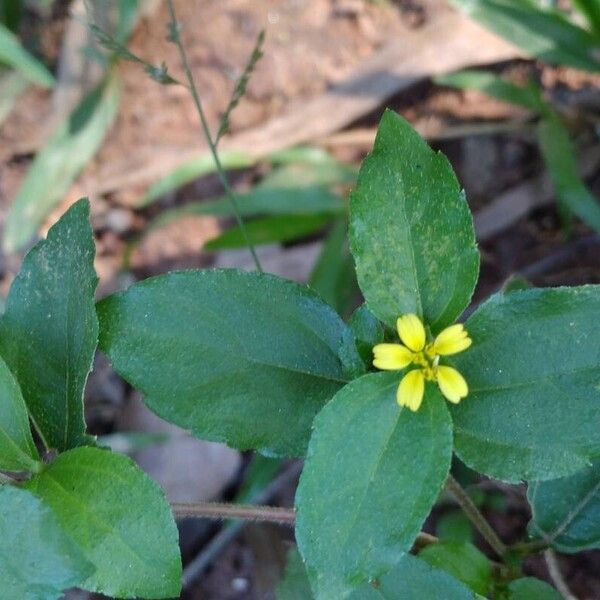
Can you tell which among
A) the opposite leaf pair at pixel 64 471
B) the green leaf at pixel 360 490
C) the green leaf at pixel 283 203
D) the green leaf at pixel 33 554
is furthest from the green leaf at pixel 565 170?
the green leaf at pixel 33 554

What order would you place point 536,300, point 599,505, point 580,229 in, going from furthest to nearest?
point 580,229 < point 599,505 < point 536,300

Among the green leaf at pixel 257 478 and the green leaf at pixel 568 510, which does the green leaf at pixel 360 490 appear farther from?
the green leaf at pixel 257 478

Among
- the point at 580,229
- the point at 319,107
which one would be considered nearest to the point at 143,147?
the point at 319,107

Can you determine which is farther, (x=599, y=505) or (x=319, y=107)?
(x=319, y=107)

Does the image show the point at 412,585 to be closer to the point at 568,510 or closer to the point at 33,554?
the point at 568,510

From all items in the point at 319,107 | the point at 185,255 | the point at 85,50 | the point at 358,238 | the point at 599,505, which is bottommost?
the point at 185,255

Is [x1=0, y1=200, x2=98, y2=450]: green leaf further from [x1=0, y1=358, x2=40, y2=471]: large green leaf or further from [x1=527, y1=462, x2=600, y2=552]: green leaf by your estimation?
[x1=527, y1=462, x2=600, y2=552]: green leaf

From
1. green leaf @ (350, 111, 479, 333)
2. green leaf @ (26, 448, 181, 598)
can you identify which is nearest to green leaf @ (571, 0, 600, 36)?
green leaf @ (350, 111, 479, 333)

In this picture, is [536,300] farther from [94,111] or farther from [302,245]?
[94,111]
